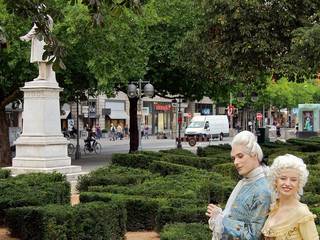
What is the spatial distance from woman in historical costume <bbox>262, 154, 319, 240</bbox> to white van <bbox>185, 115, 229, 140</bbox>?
47.0 m

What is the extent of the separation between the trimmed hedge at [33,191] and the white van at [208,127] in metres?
38.5

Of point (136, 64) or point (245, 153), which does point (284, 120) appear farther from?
point (245, 153)

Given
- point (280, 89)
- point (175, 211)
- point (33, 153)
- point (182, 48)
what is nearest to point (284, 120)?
point (280, 89)

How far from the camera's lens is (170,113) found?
263 feet

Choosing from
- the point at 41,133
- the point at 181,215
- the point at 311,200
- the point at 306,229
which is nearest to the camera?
the point at 306,229

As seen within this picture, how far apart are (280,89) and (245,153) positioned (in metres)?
72.1

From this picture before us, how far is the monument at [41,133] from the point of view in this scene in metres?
17.2

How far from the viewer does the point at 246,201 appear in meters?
3.98

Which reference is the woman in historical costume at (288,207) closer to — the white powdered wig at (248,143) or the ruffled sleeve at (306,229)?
the ruffled sleeve at (306,229)

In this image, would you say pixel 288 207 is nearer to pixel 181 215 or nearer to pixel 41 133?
pixel 181 215

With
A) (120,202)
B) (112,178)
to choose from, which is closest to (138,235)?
(120,202)

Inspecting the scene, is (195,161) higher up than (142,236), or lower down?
higher up

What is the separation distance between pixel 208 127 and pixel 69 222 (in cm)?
4612

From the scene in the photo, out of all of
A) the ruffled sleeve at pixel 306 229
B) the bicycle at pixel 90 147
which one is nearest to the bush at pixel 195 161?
the ruffled sleeve at pixel 306 229
